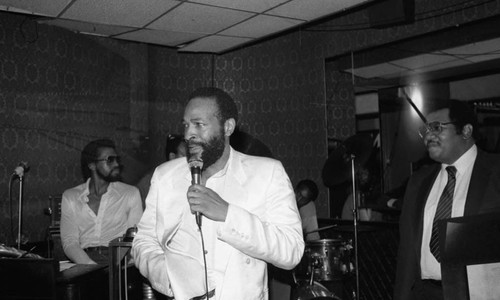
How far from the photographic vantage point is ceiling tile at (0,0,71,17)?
5.26 m

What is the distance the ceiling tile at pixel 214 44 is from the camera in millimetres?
6910

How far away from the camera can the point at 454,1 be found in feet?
18.6

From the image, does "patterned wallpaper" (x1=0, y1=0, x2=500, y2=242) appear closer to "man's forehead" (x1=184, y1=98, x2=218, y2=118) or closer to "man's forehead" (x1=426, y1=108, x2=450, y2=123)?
"man's forehead" (x1=426, y1=108, x2=450, y2=123)

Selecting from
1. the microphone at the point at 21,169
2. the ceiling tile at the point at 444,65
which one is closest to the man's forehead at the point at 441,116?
the ceiling tile at the point at 444,65

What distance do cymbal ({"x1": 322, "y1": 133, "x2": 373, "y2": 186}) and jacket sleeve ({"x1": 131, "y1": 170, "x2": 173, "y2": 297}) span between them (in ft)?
Result: 11.4

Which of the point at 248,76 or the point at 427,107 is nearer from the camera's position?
the point at 427,107

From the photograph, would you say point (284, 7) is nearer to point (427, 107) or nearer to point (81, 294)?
point (427, 107)

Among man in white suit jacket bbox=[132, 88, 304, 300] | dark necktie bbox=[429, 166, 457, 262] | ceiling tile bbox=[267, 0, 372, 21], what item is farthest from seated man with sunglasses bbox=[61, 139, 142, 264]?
dark necktie bbox=[429, 166, 457, 262]

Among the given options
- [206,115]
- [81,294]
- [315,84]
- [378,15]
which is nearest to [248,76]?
[315,84]

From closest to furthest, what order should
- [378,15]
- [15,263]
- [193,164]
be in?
1. [193,164]
2. [15,263]
3. [378,15]

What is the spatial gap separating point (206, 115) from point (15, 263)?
72.8 inches

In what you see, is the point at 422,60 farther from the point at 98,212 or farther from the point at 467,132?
the point at 98,212

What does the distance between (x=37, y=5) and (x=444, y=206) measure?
448 centimetres

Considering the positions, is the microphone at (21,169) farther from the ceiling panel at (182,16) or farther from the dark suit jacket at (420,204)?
the dark suit jacket at (420,204)
